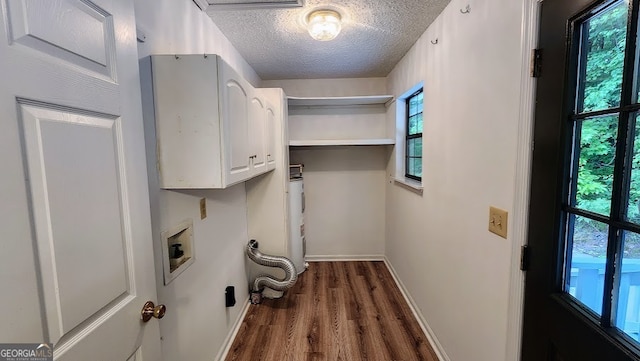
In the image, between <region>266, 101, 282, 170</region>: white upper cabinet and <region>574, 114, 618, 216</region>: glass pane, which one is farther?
<region>266, 101, 282, 170</region>: white upper cabinet

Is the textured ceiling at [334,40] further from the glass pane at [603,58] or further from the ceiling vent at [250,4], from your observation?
the glass pane at [603,58]

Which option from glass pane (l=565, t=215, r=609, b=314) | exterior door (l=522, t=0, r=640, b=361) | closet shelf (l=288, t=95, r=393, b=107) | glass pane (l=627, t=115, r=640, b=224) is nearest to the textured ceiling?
closet shelf (l=288, t=95, r=393, b=107)

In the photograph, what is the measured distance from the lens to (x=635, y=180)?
0.73 meters

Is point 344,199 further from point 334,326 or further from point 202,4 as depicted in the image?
point 202,4

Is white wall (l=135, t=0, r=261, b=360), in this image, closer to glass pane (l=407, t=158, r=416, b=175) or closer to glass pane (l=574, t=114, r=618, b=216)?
glass pane (l=574, t=114, r=618, b=216)

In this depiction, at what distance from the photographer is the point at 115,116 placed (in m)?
→ 0.78

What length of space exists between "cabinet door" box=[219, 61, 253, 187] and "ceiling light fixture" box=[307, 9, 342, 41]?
633 mm

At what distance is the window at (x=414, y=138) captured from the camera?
2660 millimetres

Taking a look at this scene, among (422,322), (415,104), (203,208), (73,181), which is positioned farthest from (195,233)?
(415,104)

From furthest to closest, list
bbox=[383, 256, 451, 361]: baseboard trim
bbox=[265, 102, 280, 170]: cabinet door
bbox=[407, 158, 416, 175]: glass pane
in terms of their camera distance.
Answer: bbox=[407, 158, 416, 175]: glass pane
bbox=[265, 102, 280, 170]: cabinet door
bbox=[383, 256, 451, 361]: baseboard trim

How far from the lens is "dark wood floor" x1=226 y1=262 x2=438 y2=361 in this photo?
6.52 ft

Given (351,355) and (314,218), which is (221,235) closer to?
(351,355)

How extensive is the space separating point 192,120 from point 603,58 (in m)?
1.51

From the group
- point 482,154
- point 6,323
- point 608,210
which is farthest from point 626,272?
point 6,323
